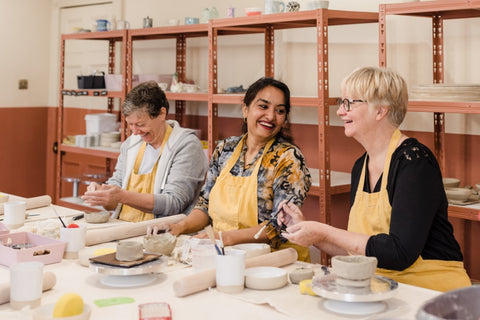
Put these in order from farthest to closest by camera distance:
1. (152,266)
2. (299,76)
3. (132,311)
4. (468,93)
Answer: (299,76)
(468,93)
(152,266)
(132,311)

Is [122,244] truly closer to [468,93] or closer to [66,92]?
[468,93]

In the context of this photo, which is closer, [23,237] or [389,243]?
[389,243]

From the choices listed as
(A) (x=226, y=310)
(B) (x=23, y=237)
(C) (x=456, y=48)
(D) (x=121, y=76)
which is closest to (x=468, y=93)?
(C) (x=456, y=48)

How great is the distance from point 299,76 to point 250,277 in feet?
8.76

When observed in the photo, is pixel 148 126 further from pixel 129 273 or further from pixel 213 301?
pixel 213 301

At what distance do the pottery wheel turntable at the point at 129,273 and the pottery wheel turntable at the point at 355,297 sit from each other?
0.51 m

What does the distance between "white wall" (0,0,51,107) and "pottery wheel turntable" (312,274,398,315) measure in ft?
16.8

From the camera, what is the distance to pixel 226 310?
1.69 meters

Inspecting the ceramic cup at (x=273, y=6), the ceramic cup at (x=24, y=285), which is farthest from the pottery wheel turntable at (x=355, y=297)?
the ceramic cup at (x=273, y=6)

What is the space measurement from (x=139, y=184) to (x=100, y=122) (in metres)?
2.19

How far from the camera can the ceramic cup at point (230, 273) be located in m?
1.82

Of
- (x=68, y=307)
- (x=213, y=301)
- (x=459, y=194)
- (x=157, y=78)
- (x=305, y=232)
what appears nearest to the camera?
(x=68, y=307)

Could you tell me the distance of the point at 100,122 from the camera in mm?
5352

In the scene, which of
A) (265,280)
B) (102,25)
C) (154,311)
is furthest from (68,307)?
(102,25)
